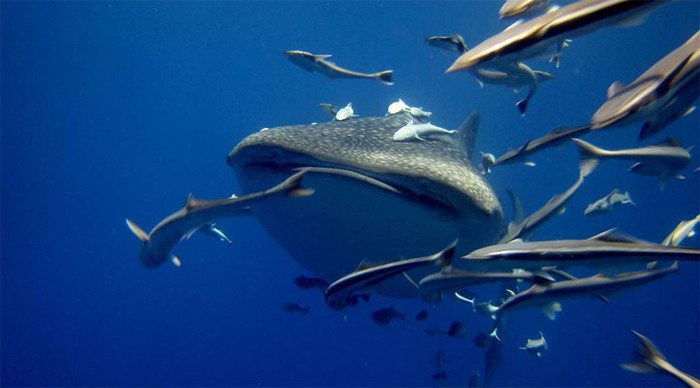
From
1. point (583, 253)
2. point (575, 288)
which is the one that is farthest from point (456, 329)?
point (583, 253)

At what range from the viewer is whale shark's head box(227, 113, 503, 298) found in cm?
350

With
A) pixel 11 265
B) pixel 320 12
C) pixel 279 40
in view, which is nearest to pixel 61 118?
pixel 11 265

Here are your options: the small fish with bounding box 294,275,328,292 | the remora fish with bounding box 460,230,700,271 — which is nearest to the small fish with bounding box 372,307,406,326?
the small fish with bounding box 294,275,328,292

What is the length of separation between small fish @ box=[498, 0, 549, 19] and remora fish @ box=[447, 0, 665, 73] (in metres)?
0.72

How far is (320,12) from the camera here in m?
32.5

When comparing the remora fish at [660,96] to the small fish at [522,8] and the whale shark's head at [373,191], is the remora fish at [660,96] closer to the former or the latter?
the small fish at [522,8]

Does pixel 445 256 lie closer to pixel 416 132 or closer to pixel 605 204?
pixel 416 132

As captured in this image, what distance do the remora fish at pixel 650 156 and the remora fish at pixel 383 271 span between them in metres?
1.28

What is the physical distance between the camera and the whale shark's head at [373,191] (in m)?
3.50

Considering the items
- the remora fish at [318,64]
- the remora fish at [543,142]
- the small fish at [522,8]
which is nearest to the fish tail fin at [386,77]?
the remora fish at [318,64]

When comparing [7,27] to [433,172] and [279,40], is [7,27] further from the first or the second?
[433,172]

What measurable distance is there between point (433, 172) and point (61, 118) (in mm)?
34782

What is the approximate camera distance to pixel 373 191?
3492 millimetres

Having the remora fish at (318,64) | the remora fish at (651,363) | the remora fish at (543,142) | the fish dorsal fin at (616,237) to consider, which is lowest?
the remora fish at (651,363)
